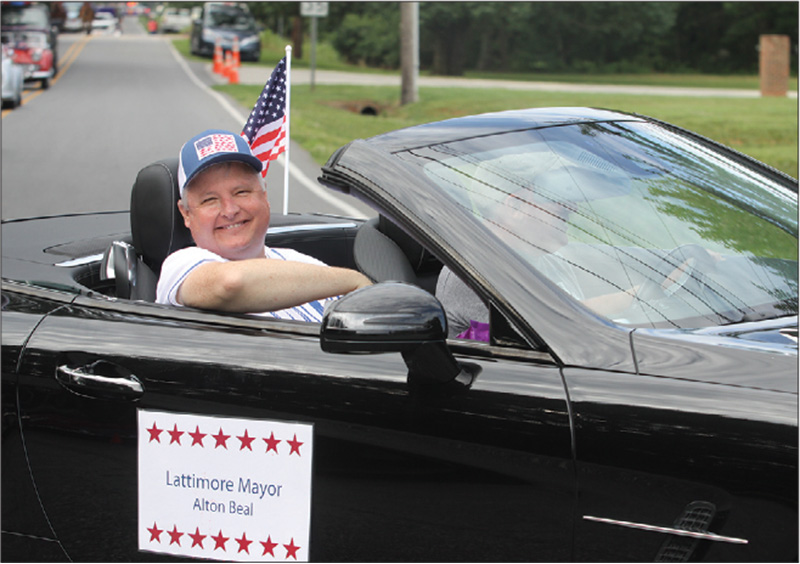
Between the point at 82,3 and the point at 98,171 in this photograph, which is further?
the point at 82,3

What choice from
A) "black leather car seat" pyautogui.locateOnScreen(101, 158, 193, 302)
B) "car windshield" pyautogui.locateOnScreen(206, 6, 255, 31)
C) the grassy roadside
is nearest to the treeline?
"car windshield" pyautogui.locateOnScreen(206, 6, 255, 31)

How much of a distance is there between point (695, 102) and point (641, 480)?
2457 cm

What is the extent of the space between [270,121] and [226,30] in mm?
40768

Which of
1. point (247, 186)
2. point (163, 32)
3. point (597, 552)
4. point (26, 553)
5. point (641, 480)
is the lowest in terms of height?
point (26, 553)

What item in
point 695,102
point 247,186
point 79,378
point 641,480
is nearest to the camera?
point 641,480

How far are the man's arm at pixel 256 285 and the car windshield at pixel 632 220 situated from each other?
0.40 metres

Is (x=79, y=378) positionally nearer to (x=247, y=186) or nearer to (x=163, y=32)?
(x=247, y=186)

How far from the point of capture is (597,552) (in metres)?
1.97

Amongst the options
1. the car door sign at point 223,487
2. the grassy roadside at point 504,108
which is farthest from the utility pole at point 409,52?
the car door sign at point 223,487

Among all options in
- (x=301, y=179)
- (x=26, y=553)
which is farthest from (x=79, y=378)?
(x=301, y=179)

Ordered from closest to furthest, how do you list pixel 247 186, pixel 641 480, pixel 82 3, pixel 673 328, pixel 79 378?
1. pixel 641 480
2. pixel 673 328
3. pixel 79 378
4. pixel 247 186
5. pixel 82 3

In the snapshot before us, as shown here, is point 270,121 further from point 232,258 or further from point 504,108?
point 504,108

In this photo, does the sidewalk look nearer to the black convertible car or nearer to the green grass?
the green grass

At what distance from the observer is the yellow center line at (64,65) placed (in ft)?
82.9
